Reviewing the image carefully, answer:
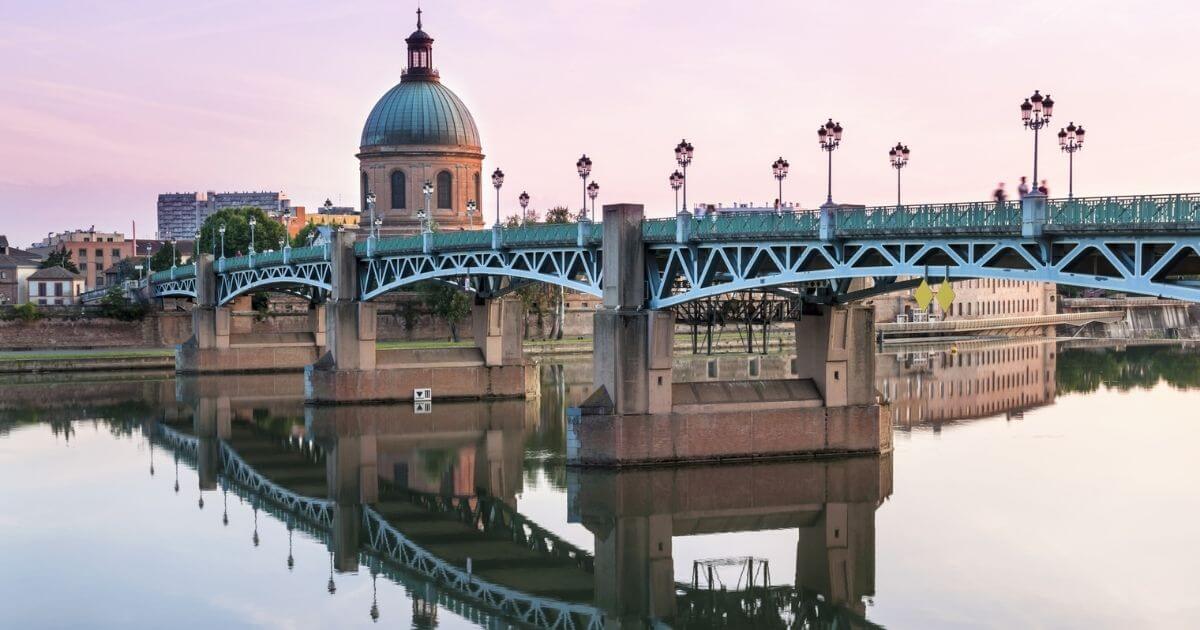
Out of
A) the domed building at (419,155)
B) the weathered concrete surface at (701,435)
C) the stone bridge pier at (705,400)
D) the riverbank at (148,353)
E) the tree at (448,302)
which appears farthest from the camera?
the domed building at (419,155)

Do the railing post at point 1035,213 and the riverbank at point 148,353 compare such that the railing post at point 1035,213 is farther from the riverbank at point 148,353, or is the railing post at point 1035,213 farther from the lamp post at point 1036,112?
the riverbank at point 148,353

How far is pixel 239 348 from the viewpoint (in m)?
95.3

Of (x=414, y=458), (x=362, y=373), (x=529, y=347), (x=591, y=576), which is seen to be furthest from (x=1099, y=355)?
(x=591, y=576)

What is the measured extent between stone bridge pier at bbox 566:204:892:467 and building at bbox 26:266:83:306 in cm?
10683

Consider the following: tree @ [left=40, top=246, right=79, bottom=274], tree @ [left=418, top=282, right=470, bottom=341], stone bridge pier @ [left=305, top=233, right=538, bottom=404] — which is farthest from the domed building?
tree @ [left=40, top=246, right=79, bottom=274]

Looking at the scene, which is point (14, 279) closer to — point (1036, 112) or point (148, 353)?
point (148, 353)

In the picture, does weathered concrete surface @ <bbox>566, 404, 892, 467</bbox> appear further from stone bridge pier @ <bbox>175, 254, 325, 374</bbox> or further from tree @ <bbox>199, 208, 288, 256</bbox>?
tree @ <bbox>199, 208, 288, 256</bbox>

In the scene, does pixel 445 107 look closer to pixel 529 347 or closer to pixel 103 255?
pixel 529 347

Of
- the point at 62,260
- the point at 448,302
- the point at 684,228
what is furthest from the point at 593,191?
the point at 62,260

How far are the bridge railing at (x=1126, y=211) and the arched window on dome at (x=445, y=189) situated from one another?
87.0 meters

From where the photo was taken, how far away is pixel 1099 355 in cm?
11194

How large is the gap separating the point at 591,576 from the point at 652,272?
54.8 feet

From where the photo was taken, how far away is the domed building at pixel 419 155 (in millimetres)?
119500

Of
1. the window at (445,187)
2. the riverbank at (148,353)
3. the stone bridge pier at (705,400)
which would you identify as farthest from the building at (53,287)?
the stone bridge pier at (705,400)
